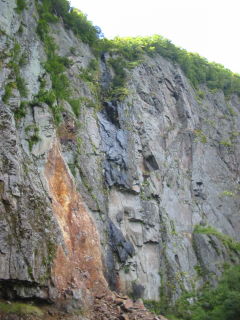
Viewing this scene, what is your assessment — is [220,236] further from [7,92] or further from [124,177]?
[7,92]

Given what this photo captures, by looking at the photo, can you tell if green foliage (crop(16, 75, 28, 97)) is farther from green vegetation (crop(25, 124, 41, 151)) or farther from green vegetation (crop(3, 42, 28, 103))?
green vegetation (crop(25, 124, 41, 151))

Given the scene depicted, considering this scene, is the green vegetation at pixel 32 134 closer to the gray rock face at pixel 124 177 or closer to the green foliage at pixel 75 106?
the gray rock face at pixel 124 177

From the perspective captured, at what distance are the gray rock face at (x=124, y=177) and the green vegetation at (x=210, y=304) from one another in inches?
25.5

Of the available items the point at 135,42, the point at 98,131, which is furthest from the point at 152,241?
the point at 135,42

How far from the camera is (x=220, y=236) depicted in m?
21.7

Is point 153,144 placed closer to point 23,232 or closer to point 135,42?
point 135,42

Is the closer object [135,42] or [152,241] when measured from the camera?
[152,241]

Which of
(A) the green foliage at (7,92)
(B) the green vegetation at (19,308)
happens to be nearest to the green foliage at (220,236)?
(B) the green vegetation at (19,308)

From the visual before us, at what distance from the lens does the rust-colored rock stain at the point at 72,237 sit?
12414 millimetres

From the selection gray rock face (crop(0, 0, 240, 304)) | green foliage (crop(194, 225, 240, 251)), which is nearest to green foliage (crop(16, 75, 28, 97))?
gray rock face (crop(0, 0, 240, 304))

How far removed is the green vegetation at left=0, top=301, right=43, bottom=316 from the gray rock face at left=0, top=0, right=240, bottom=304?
Answer: 31 cm

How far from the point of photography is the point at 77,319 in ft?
37.5

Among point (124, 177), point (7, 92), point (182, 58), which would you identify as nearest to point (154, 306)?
point (124, 177)

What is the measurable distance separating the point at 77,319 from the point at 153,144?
13.6 m
